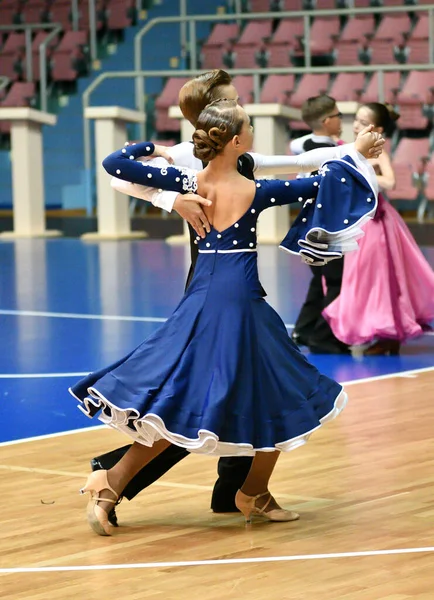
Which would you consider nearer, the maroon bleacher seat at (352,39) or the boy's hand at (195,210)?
the boy's hand at (195,210)

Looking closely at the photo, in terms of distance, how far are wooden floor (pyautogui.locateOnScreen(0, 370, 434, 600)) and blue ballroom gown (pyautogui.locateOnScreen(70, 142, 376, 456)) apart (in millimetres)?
319

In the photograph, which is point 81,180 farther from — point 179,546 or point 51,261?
point 179,546

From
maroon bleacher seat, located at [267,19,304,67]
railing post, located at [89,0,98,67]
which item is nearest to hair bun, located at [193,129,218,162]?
maroon bleacher seat, located at [267,19,304,67]

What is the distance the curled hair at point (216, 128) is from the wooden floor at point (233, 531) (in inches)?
45.9

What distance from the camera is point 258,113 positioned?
590 inches

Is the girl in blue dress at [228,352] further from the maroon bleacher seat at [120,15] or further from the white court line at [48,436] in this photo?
the maroon bleacher seat at [120,15]

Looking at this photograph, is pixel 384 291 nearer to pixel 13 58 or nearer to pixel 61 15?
pixel 13 58

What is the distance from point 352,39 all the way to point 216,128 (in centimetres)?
1307

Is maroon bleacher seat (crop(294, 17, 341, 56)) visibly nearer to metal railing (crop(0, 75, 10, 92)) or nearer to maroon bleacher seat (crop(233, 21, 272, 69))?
maroon bleacher seat (crop(233, 21, 272, 69))

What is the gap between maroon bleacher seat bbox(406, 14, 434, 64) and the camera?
16.0 meters

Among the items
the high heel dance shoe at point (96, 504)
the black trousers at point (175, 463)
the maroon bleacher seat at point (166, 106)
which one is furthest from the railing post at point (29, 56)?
the high heel dance shoe at point (96, 504)

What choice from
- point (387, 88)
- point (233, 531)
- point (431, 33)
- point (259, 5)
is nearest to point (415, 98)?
point (387, 88)

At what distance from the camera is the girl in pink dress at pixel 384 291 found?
306 inches

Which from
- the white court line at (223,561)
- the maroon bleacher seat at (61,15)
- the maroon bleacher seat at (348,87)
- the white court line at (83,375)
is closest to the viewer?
the white court line at (223,561)
